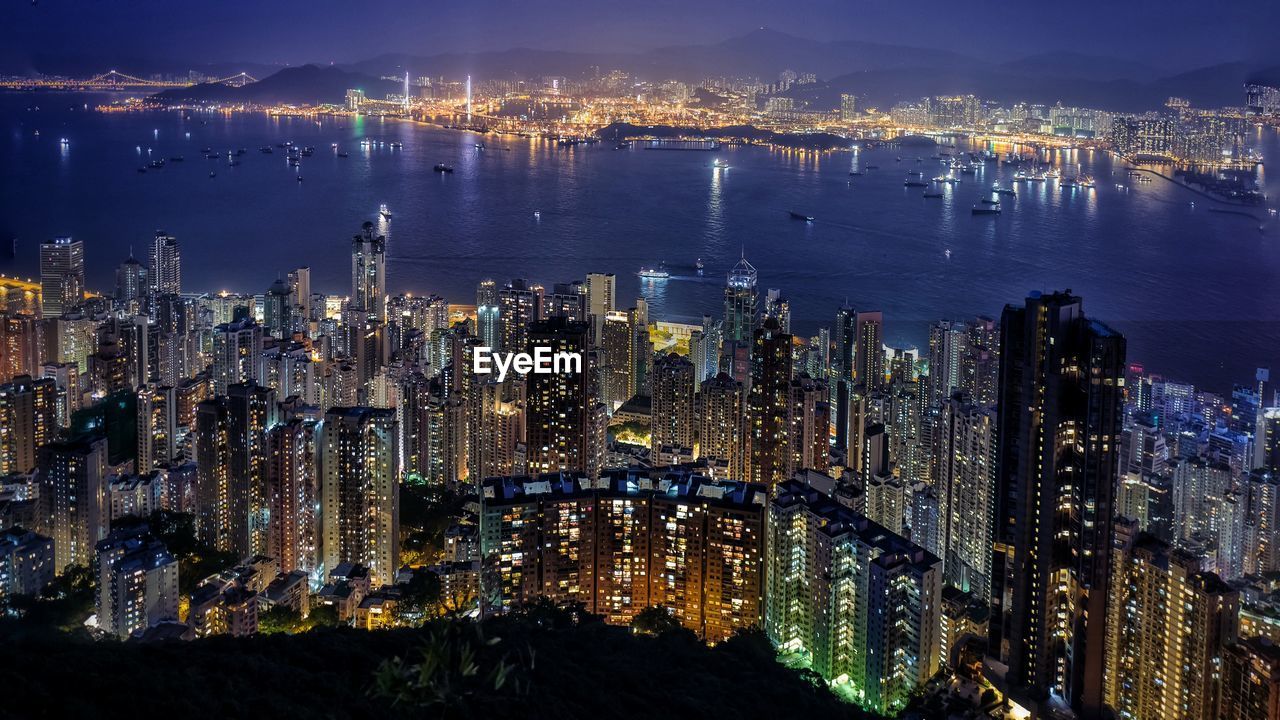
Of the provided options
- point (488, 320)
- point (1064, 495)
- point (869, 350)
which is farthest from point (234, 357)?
point (1064, 495)

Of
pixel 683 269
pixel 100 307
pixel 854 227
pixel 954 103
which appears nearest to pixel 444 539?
pixel 100 307

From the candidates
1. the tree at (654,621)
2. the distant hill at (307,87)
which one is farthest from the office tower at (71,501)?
the distant hill at (307,87)

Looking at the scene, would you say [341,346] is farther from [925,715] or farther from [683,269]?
[925,715]

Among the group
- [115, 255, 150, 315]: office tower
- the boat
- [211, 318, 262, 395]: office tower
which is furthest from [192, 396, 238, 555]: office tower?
the boat

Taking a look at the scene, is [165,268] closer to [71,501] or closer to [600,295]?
[600,295]

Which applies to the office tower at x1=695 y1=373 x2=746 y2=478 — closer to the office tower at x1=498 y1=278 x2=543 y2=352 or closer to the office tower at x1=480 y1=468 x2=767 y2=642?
the office tower at x1=480 y1=468 x2=767 y2=642

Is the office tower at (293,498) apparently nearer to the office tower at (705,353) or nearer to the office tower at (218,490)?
the office tower at (218,490)
